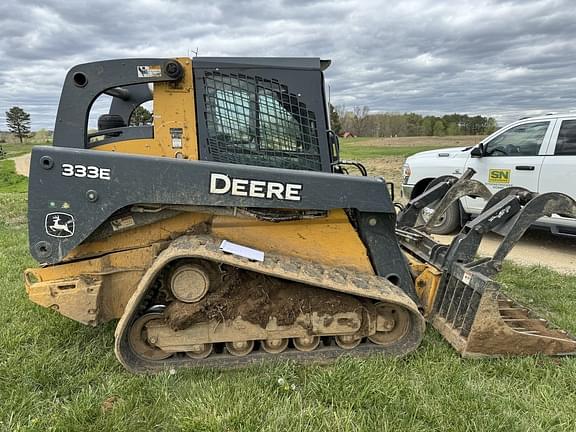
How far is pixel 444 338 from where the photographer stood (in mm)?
3678

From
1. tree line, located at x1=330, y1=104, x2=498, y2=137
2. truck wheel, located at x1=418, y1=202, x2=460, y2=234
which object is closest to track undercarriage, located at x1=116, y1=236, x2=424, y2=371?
truck wheel, located at x1=418, y1=202, x2=460, y2=234

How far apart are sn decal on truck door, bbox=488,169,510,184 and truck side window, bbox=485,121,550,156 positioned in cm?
27

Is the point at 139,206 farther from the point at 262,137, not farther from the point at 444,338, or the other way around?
the point at 444,338

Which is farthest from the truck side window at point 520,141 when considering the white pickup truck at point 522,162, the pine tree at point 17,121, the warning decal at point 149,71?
the pine tree at point 17,121

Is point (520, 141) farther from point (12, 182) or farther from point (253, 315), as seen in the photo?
point (12, 182)

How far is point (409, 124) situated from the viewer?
177 ft

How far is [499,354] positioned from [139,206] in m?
2.73

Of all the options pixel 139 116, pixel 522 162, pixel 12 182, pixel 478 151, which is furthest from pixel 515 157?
pixel 12 182

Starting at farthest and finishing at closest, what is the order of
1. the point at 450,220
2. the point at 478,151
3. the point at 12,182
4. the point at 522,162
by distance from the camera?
the point at 12,182, the point at 450,220, the point at 478,151, the point at 522,162

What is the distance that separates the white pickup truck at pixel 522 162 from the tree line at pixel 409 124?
2811cm

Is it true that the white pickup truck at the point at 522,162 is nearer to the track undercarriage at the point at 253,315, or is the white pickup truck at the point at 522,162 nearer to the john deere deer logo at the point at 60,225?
the track undercarriage at the point at 253,315

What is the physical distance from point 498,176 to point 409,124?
48.6 meters

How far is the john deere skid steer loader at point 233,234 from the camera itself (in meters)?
3.08

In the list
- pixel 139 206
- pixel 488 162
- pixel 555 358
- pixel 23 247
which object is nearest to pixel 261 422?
pixel 139 206
